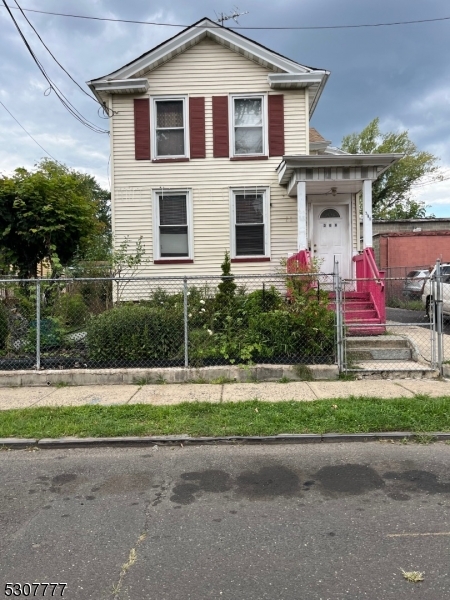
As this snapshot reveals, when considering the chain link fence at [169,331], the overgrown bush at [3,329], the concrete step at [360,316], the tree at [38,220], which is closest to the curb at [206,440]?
the chain link fence at [169,331]

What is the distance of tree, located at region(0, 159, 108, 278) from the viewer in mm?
10305

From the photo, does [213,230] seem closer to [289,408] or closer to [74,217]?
[74,217]

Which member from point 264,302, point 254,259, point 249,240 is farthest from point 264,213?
point 264,302

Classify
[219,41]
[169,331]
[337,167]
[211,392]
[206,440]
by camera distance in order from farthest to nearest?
[219,41] < [337,167] < [169,331] < [211,392] < [206,440]

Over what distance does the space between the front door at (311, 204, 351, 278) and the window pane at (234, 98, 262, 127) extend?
291 cm

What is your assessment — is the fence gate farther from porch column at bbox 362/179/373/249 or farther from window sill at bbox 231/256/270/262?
window sill at bbox 231/256/270/262

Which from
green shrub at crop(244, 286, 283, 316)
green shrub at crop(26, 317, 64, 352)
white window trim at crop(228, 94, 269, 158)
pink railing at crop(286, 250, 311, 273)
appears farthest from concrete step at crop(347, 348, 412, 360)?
white window trim at crop(228, 94, 269, 158)

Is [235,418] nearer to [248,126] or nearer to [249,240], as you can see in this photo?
[249,240]

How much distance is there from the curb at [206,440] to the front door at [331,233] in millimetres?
7949

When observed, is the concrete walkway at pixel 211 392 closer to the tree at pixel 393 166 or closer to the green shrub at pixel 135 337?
the green shrub at pixel 135 337

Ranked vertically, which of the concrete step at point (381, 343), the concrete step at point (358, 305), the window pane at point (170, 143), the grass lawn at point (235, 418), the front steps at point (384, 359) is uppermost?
the window pane at point (170, 143)

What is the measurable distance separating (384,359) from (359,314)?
1406 millimetres

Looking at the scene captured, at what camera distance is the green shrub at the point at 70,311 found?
9.17 meters

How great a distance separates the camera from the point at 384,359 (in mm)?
8680
